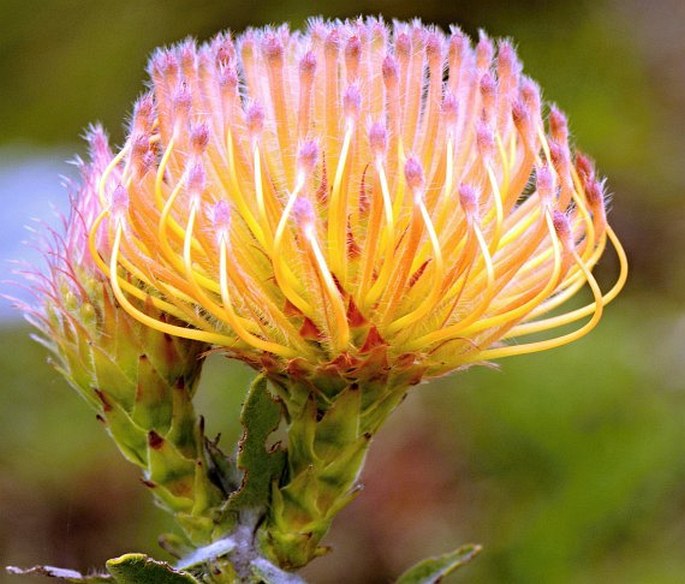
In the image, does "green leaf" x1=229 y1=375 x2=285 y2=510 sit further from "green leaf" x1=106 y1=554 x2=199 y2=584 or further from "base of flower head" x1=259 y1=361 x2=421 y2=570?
"green leaf" x1=106 y1=554 x2=199 y2=584

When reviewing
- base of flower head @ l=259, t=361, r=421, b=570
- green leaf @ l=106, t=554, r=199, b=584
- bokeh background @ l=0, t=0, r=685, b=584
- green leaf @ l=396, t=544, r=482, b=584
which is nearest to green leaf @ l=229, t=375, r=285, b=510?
base of flower head @ l=259, t=361, r=421, b=570

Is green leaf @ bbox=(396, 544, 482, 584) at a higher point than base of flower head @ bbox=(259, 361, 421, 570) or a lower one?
lower

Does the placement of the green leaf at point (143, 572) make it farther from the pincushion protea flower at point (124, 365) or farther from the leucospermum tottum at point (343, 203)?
the leucospermum tottum at point (343, 203)

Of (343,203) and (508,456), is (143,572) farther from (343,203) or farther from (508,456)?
(508,456)

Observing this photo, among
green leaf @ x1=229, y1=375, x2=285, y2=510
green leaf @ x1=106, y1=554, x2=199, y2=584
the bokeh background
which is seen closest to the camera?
green leaf @ x1=106, y1=554, x2=199, y2=584

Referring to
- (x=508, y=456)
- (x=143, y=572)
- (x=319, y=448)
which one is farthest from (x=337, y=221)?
(x=508, y=456)
